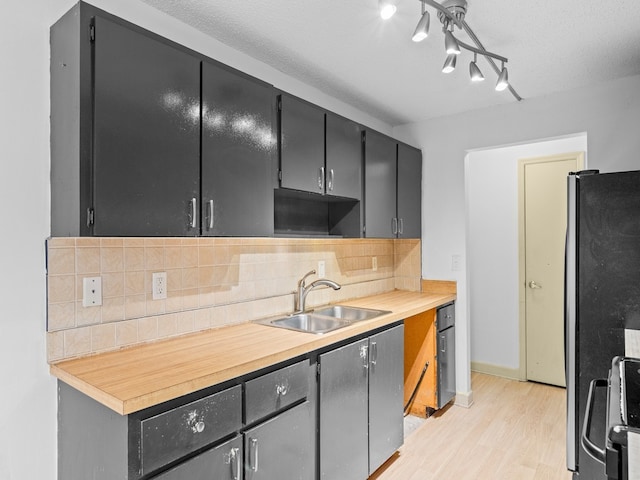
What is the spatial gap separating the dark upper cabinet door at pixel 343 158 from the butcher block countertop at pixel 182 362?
0.91m

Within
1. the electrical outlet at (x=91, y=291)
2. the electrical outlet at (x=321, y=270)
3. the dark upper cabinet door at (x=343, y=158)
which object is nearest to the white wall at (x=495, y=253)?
the dark upper cabinet door at (x=343, y=158)

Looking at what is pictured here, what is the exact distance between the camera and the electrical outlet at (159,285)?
1897mm

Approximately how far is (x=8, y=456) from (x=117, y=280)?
0.73 m

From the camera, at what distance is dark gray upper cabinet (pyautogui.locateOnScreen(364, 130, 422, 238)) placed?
292 centimetres

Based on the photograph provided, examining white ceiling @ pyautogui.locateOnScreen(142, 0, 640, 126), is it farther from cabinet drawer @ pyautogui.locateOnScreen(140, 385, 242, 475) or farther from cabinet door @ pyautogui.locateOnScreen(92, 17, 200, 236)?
cabinet drawer @ pyautogui.locateOnScreen(140, 385, 242, 475)

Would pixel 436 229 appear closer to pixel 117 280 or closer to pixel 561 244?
pixel 561 244

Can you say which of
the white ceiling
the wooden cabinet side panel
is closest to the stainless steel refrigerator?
the white ceiling

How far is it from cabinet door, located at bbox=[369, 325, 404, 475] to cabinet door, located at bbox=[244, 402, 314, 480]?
551mm

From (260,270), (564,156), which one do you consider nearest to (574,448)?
(260,270)

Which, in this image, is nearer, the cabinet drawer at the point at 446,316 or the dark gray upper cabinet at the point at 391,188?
the dark gray upper cabinet at the point at 391,188

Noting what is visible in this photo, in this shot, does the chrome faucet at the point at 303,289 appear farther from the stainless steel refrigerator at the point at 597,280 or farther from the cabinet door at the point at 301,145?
the stainless steel refrigerator at the point at 597,280

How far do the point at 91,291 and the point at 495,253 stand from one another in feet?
12.3

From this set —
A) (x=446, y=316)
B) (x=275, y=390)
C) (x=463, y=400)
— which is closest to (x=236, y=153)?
(x=275, y=390)

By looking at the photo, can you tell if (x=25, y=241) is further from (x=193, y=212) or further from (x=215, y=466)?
(x=215, y=466)
